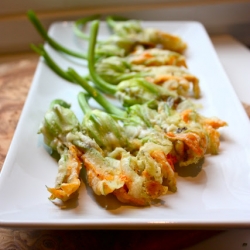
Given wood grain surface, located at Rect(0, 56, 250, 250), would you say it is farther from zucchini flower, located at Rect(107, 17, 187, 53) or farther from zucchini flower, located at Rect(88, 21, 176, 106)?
zucchini flower, located at Rect(107, 17, 187, 53)

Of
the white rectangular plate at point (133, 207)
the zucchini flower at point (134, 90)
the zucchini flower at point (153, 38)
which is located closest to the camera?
the white rectangular plate at point (133, 207)

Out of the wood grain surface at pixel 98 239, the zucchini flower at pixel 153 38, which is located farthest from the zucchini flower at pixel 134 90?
the wood grain surface at pixel 98 239

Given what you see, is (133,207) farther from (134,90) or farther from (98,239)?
(134,90)

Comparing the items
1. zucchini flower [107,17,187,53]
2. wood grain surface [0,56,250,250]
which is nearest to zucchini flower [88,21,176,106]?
zucchini flower [107,17,187,53]

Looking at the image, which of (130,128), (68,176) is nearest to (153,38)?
(130,128)

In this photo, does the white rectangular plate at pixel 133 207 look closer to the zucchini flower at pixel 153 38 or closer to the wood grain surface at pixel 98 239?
the wood grain surface at pixel 98 239

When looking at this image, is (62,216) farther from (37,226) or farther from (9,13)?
(9,13)

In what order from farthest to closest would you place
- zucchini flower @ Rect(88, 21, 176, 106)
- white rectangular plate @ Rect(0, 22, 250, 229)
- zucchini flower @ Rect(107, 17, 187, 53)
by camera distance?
zucchini flower @ Rect(107, 17, 187, 53) → zucchini flower @ Rect(88, 21, 176, 106) → white rectangular plate @ Rect(0, 22, 250, 229)
